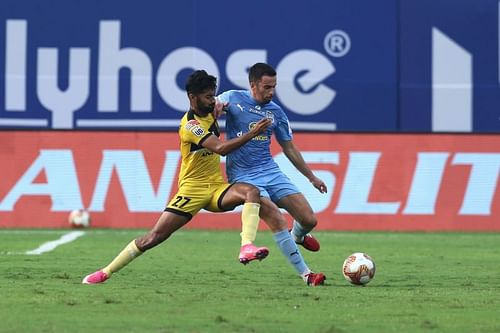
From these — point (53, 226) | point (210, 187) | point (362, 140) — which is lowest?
point (53, 226)

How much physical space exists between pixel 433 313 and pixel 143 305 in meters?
2.24

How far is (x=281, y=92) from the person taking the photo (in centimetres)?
2481

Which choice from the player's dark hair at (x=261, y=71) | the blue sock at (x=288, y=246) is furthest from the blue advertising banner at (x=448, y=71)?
the blue sock at (x=288, y=246)

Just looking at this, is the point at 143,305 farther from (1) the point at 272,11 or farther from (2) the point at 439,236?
(1) the point at 272,11

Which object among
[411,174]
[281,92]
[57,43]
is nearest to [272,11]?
[281,92]

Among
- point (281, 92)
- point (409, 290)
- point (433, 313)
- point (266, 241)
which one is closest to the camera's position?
point (433, 313)

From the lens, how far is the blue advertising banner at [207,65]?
82.1 feet

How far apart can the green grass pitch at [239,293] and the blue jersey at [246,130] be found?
1.11 meters

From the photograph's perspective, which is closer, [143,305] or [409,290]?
[143,305]

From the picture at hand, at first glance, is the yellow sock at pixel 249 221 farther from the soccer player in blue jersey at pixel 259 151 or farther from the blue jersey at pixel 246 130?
the blue jersey at pixel 246 130

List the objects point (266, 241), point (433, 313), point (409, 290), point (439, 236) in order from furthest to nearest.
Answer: point (439, 236)
point (266, 241)
point (409, 290)
point (433, 313)

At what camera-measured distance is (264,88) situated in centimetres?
1111

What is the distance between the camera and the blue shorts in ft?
36.7

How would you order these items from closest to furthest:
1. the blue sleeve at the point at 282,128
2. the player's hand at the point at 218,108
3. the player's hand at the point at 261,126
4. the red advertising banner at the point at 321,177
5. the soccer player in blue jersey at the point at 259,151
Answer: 1. the player's hand at the point at 261,126
2. the player's hand at the point at 218,108
3. the soccer player in blue jersey at the point at 259,151
4. the blue sleeve at the point at 282,128
5. the red advertising banner at the point at 321,177
